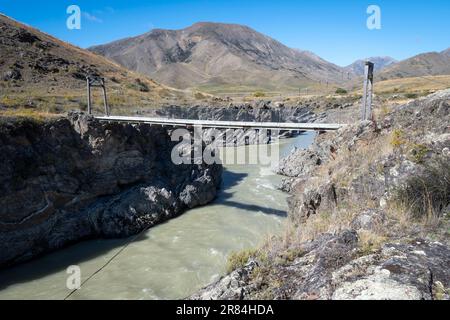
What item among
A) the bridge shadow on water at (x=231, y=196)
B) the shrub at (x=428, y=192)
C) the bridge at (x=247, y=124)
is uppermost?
the bridge at (x=247, y=124)

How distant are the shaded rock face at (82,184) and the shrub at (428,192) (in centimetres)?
1333

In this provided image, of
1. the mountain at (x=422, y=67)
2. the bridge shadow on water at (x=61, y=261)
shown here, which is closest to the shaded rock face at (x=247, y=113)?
the bridge shadow on water at (x=61, y=261)

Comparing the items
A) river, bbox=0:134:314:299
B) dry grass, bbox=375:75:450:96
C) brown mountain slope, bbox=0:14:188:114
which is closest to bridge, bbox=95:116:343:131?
river, bbox=0:134:314:299

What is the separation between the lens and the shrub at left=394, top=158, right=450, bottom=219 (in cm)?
539

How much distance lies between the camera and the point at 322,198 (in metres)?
7.95

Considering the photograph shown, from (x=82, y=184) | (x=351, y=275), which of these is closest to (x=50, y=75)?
(x=82, y=184)

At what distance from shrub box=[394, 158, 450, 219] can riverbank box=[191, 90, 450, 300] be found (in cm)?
2

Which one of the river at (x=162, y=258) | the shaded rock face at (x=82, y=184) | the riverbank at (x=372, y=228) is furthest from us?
the shaded rock face at (x=82, y=184)

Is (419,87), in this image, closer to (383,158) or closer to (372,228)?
(383,158)

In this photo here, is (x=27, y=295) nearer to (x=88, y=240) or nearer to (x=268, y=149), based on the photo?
(x=88, y=240)

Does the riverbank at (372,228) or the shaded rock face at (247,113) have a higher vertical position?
the shaded rock face at (247,113)

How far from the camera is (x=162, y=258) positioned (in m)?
13.8

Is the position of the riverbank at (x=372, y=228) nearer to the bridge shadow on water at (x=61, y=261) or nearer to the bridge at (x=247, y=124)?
the bridge at (x=247, y=124)

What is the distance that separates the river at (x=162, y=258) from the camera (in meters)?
11.5
